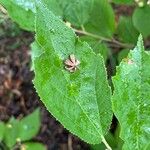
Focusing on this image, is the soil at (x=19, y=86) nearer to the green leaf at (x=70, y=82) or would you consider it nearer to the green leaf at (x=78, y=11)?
the green leaf at (x=78, y=11)

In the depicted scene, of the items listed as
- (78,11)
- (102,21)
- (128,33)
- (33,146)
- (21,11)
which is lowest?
(33,146)

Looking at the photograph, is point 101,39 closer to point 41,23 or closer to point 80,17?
point 80,17

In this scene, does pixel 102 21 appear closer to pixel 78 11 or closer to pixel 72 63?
pixel 78 11

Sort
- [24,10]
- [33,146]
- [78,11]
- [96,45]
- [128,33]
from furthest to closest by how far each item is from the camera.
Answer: [33,146] < [128,33] < [96,45] < [78,11] < [24,10]

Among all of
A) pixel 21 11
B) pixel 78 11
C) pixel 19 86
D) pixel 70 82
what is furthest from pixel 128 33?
pixel 70 82

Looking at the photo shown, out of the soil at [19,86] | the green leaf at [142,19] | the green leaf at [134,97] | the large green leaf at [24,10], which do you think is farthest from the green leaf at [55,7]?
the soil at [19,86]
